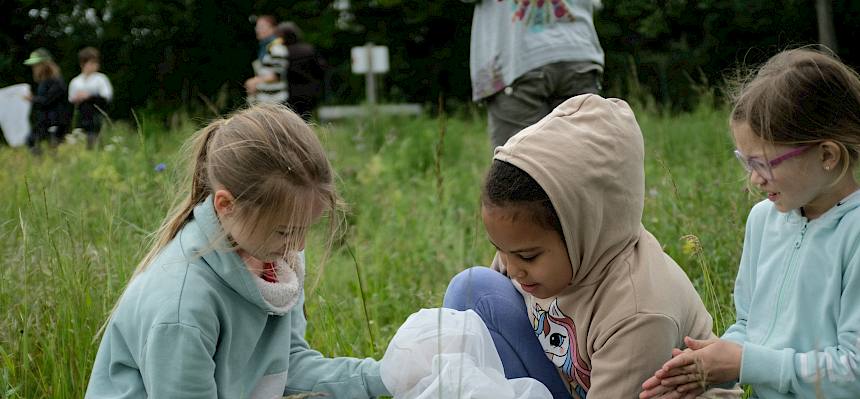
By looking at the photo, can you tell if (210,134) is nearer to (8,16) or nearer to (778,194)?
(778,194)

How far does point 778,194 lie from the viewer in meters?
1.81


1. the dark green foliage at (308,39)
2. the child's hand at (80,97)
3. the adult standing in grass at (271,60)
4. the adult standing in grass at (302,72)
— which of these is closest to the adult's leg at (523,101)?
the adult standing in grass at (271,60)

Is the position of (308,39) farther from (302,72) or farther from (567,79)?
(567,79)

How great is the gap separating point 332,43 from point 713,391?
57.3ft

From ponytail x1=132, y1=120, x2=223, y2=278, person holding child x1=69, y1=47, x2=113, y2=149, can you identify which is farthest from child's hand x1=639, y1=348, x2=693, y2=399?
person holding child x1=69, y1=47, x2=113, y2=149

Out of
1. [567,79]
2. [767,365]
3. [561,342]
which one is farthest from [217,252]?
[567,79]

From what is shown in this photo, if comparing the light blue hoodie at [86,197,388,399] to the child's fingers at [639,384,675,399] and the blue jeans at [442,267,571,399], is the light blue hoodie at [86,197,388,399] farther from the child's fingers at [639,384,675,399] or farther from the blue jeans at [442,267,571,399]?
the child's fingers at [639,384,675,399]

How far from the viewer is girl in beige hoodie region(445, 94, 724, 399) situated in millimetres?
1788

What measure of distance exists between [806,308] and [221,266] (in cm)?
111

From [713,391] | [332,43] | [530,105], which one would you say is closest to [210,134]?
[713,391]

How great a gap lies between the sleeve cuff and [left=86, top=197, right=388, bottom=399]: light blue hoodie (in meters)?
0.94

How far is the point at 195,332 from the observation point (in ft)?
6.05

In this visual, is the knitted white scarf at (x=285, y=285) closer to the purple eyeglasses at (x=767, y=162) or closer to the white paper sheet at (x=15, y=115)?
the purple eyeglasses at (x=767, y=162)

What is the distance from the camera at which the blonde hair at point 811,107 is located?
175cm
